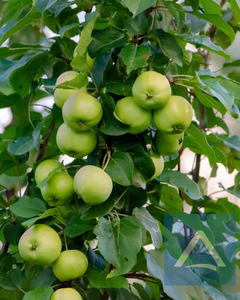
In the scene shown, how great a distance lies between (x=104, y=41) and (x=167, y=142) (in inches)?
6.8

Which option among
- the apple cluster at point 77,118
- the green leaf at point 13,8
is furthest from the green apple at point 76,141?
the green leaf at point 13,8

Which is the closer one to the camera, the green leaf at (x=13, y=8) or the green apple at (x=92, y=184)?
the green apple at (x=92, y=184)

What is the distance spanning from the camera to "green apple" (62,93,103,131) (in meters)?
0.48

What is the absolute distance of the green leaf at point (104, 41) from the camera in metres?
0.53

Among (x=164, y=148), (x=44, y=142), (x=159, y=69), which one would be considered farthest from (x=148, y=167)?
(x=44, y=142)

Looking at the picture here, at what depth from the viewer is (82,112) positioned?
0.48 m

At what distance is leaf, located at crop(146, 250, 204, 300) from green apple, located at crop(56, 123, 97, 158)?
189 mm

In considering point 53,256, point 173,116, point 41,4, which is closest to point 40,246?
point 53,256

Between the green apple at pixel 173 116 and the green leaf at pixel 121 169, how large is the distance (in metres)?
0.07

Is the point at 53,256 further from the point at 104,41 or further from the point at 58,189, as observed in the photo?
the point at 104,41

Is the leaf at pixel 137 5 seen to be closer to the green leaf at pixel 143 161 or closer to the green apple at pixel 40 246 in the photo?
the green leaf at pixel 143 161

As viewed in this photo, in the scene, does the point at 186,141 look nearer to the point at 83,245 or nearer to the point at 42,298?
the point at 83,245

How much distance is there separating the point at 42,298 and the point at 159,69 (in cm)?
38

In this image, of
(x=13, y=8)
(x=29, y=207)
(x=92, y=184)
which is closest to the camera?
Answer: (x=92, y=184)
